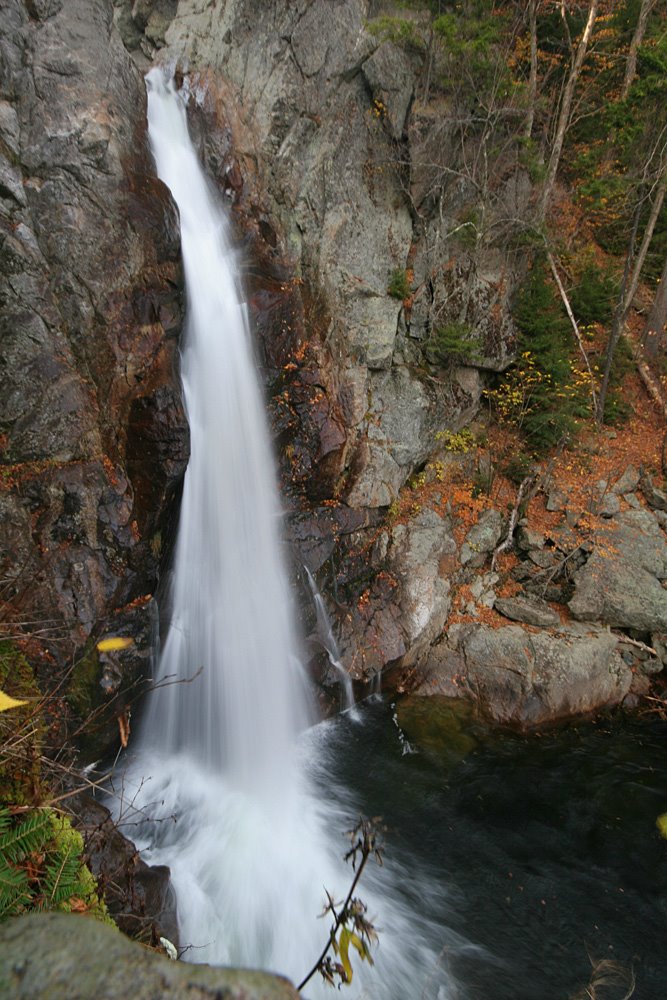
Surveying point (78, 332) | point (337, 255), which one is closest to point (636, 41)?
point (337, 255)

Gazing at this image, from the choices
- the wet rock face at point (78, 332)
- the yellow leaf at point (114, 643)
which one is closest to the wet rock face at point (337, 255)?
the wet rock face at point (78, 332)

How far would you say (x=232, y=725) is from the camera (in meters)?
7.28

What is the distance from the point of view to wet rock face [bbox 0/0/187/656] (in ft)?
19.3

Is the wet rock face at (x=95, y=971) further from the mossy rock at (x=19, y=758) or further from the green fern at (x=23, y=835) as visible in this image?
the mossy rock at (x=19, y=758)

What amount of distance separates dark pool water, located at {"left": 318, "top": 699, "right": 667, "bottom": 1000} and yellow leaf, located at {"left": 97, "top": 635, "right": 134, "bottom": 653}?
11.3 feet

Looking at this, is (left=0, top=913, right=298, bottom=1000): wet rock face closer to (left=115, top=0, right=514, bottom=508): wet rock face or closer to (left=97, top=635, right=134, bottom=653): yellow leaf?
(left=97, top=635, right=134, bottom=653): yellow leaf

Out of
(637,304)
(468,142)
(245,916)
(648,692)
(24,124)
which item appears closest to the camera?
(245,916)

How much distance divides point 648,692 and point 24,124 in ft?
40.9

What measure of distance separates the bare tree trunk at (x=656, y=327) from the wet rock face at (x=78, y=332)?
463 inches

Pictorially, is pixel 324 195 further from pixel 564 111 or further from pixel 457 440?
pixel 564 111

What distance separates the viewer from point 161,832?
588 centimetres

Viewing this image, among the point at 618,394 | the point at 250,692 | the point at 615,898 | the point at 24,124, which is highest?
the point at 24,124

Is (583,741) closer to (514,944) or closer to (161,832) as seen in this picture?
(514,944)

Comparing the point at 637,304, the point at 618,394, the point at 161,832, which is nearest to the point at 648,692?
the point at 618,394
